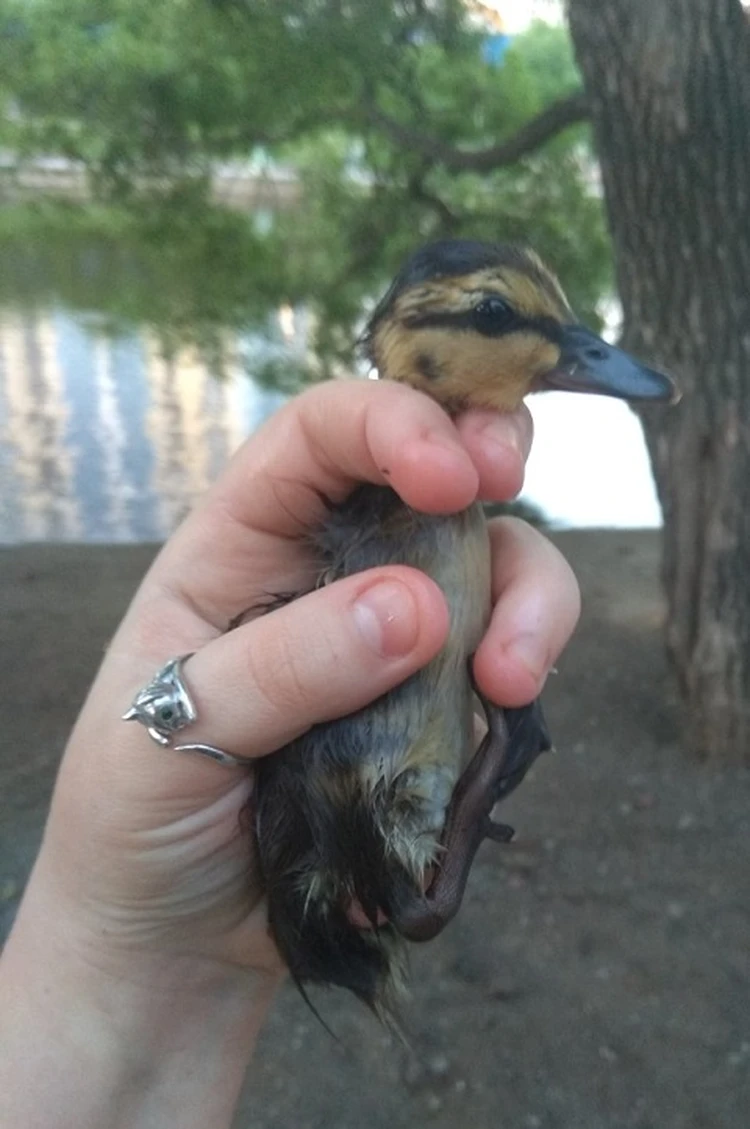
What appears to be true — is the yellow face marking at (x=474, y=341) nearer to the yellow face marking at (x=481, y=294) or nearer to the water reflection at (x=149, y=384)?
the yellow face marking at (x=481, y=294)

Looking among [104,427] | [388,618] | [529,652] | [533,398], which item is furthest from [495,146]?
[104,427]

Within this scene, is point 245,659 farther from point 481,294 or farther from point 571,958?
point 571,958

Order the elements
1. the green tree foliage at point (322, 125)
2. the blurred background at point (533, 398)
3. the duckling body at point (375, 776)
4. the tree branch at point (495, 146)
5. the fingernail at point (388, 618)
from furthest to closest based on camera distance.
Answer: the green tree foliage at point (322, 125)
the tree branch at point (495, 146)
the blurred background at point (533, 398)
the duckling body at point (375, 776)
the fingernail at point (388, 618)

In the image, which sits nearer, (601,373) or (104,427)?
(601,373)

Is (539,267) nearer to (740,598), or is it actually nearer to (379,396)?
(379,396)

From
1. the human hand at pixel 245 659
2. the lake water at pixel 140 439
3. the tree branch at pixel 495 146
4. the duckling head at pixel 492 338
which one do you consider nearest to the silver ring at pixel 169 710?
the human hand at pixel 245 659

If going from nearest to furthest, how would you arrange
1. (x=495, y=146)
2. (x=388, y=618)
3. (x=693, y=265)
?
(x=388, y=618)
(x=693, y=265)
(x=495, y=146)

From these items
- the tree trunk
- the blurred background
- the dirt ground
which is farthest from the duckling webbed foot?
the tree trunk
